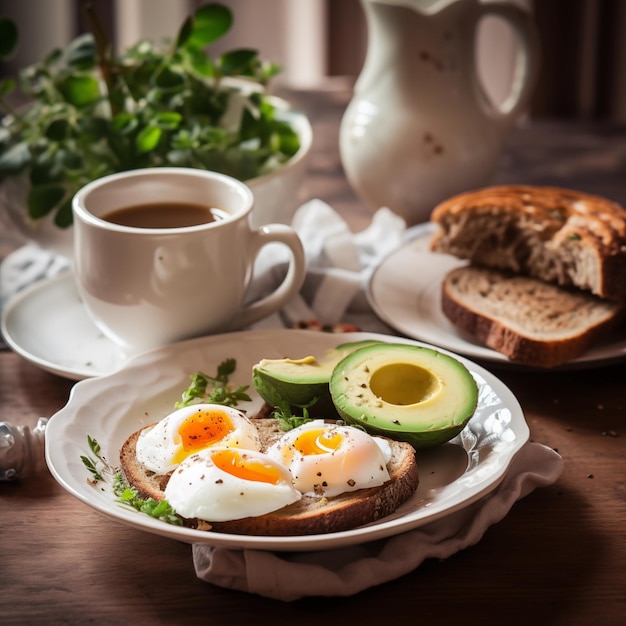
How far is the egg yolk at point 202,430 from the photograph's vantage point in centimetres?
118

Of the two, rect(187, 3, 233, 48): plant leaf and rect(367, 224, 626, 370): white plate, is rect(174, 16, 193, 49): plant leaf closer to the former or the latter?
rect(187, 3, 233, 48): plant leaf

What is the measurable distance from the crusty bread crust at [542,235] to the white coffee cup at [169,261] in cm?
38

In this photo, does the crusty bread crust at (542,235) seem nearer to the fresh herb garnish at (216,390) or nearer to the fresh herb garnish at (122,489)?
the fresh herb garnish at (216,390)

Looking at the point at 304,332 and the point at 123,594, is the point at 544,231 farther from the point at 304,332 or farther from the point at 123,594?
the point at 123,594

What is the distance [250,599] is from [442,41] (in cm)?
138

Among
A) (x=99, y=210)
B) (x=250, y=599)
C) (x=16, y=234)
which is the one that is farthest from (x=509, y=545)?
(x=16, y=234)

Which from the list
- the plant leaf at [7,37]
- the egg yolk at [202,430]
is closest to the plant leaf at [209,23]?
the plant leaf at [7,37]

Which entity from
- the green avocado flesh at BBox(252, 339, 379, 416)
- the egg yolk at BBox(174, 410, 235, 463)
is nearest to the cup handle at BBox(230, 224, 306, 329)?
the green avocado flesh at BBox(252, 339, 379, 416)

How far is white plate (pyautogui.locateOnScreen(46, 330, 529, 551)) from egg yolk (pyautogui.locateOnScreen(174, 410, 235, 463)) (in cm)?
11

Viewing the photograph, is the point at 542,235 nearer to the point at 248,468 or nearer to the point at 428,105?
the point at 428,105

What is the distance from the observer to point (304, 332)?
1515mm

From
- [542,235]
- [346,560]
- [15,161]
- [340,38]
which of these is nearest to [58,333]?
[15,161]

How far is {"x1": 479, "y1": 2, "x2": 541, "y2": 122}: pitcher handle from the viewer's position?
210 cm

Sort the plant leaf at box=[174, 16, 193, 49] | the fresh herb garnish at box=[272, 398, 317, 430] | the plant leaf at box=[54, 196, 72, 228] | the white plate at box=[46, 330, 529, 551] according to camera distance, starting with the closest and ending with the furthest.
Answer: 1. the white plate at box=[46, 330, 529, 551]
2. the fresh herb garnish at box=[272, 398, 317, 430]
3. the plant leaf at box=[54, 196, 72, 228]
4. the plant leaf at box=[174, 16, 193, 49]
